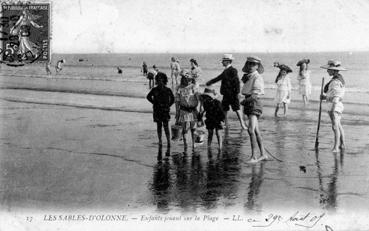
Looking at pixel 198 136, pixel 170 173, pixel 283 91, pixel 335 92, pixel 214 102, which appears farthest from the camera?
pixel 283 91

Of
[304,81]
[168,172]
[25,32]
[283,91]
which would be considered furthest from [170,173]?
[304,81]

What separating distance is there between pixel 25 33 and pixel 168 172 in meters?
6.95

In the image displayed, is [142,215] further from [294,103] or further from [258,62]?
[294,103]

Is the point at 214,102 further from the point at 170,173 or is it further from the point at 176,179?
the point at 176,179

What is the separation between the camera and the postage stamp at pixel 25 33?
1193 cm

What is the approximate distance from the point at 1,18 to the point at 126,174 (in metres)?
5.58

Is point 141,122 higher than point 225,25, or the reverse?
point 225,25

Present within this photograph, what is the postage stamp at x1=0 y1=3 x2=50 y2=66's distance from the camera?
39.1ft

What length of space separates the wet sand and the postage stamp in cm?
195

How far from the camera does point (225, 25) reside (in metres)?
144

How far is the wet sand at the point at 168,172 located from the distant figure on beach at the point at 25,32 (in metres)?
2.07

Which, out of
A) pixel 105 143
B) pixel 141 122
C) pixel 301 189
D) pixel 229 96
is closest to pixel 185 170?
pixel 301 189

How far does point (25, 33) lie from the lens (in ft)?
41.4

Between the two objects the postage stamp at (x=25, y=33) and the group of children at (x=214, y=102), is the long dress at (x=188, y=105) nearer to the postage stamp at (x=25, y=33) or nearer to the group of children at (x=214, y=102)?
the group of children at (x=214, y=102)
